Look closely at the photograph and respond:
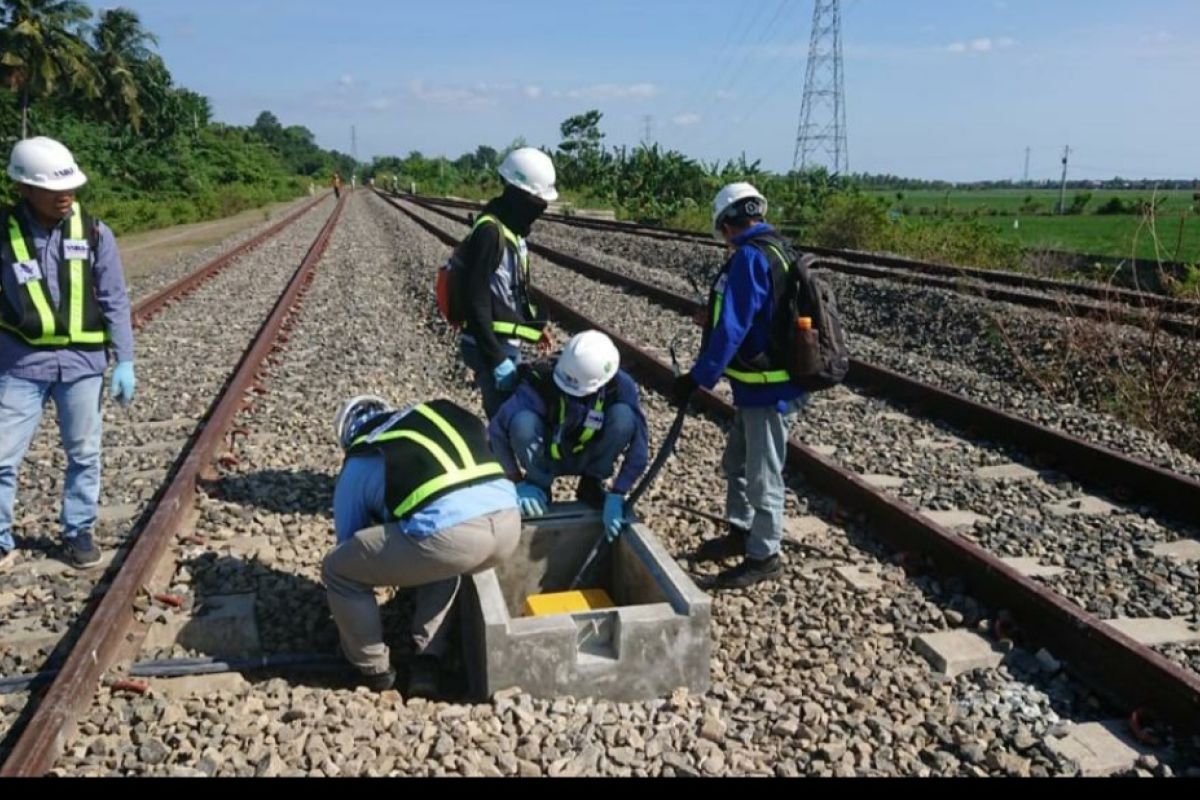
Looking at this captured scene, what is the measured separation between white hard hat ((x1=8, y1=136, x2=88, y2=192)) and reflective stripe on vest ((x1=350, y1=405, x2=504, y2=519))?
1913 millimetres

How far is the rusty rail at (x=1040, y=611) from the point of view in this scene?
12.1 ft

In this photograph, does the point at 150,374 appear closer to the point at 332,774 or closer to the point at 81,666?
the point at 81,666

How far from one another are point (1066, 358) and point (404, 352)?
6.25m

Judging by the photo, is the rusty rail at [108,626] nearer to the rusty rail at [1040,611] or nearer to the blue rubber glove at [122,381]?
the blue rubber glove at [122,381]

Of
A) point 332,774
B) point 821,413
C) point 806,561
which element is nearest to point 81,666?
point 332,774

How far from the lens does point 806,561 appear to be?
201 inches

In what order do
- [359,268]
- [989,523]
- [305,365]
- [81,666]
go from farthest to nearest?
1. [359,268]
2. [305,365]
3. [989,523]
4. [81,666]

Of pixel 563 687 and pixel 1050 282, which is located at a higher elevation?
pixel 1050 282

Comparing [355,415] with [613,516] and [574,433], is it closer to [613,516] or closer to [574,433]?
[574,433]

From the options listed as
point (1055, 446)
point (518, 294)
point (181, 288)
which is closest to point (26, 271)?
point (518, 294)

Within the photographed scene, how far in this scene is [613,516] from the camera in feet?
15.6

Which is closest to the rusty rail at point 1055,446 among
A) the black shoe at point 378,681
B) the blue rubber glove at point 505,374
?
the blue rubber glove at point 505,374

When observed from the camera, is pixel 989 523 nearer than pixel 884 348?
Yes

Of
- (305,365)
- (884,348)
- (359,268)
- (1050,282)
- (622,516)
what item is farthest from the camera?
(359,268)
